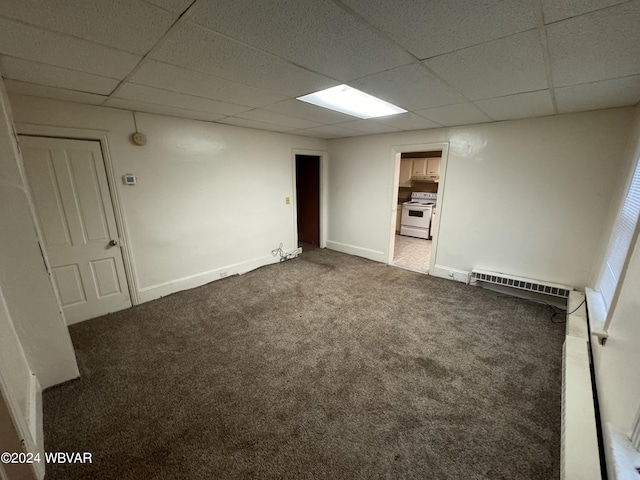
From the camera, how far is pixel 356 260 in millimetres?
4680

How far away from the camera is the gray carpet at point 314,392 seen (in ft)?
4.57

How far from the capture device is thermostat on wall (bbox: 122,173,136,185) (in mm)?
2760

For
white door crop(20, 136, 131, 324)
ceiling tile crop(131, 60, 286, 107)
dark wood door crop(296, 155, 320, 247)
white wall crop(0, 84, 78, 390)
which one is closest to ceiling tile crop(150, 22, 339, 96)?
ceiling tile crop(131, 60, 286, 107)

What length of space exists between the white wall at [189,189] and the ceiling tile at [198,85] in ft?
3.71

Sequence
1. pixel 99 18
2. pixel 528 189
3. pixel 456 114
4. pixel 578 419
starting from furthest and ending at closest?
1. pixel 528 189
2. pixel 456 114
3. pixel 578 419
4. pixel 99 18

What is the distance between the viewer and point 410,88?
196 cm

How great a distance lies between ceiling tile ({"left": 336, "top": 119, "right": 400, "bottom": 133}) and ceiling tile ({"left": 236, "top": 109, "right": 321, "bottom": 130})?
457mm

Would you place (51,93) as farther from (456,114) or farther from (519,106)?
(519,106)

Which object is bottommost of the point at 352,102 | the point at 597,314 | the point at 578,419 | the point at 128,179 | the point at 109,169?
the point at 578,419

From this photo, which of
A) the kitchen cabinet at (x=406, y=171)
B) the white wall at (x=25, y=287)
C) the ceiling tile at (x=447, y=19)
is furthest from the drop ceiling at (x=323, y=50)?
the kitchen cabinet at (x=406, y=171)

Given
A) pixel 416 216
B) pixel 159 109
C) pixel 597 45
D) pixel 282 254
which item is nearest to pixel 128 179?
pixel 159 109

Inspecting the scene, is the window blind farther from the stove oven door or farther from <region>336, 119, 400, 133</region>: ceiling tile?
the stove oven door

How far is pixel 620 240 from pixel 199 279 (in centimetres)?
454

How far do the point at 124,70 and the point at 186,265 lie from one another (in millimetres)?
2393
